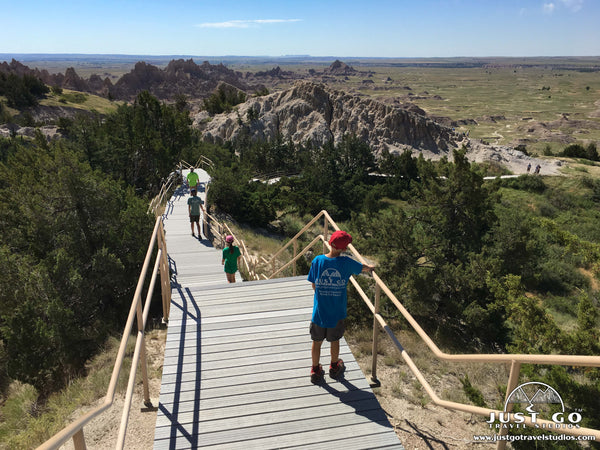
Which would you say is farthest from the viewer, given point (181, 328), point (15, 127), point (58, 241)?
point (15, 127)

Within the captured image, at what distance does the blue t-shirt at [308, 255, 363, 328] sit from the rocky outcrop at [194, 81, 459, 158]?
44.8 m

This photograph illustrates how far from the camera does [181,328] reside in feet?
18.6

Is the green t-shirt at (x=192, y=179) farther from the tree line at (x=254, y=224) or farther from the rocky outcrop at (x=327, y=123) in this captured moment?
the rocky outcrop at (x=327, y=123)

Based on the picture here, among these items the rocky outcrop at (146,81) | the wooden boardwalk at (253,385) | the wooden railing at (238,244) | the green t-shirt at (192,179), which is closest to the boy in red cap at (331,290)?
the wooden boardwalk at (253,385)

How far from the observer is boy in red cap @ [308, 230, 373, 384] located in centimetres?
441

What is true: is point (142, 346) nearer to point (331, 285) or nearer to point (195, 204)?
point (331, 285)

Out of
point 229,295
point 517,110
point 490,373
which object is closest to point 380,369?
point 490,373

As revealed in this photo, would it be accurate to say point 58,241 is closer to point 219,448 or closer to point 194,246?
point 194,246

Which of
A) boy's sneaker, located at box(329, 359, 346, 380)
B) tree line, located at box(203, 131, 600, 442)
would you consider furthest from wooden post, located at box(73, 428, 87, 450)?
tree line, located at box(203, 131, 600, 442)

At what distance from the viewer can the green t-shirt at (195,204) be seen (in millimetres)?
12742

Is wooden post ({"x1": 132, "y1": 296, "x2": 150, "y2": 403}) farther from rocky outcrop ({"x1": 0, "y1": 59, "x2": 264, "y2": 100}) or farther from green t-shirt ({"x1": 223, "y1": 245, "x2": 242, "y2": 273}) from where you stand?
rocky outcrop ({"x1": 0, "y1": 59, "x2": 264, "y2": 100})

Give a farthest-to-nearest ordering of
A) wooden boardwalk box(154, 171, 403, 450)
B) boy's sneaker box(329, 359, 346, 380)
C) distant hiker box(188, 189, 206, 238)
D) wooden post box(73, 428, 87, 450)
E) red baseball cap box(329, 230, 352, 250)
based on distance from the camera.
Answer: distant hiker box(188, 189, 206, 238) → boy's sneaker box(329, 359, 346, 380) → red baseball cap box(329, 230, 352, 250) → wooden boardwalk box(154, 171, 403, 450) → wooden post box(73, 428, 87, 450)

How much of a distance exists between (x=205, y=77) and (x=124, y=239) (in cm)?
14684

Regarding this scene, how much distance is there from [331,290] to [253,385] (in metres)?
1.37
